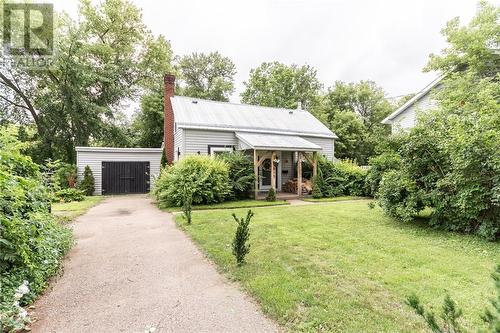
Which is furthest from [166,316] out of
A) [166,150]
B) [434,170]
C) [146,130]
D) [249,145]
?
[146,130]

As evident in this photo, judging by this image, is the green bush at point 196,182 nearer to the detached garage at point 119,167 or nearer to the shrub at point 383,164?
the detached garage at point 119,167

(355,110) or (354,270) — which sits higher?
(355,110)

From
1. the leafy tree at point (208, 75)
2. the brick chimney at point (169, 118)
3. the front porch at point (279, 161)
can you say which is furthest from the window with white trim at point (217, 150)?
the leafy tree at point (208, 75)

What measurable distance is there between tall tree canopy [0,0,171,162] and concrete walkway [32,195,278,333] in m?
16.5

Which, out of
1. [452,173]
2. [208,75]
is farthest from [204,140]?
[208,75]

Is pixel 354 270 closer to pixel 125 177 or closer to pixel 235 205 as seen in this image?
pixel 235 205

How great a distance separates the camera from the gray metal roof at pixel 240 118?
14695mm

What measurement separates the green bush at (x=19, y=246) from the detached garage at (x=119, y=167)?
1116 cm

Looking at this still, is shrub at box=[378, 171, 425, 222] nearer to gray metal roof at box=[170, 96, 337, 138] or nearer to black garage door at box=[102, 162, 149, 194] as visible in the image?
gray metal roof at box=[170, 96, 337, 138]

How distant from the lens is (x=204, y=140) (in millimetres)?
14414

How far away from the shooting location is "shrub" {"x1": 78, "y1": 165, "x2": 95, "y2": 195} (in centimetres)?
1532

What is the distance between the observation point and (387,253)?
5.06 metres

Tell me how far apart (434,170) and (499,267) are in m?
6.42

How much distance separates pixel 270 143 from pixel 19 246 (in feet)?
35.3
